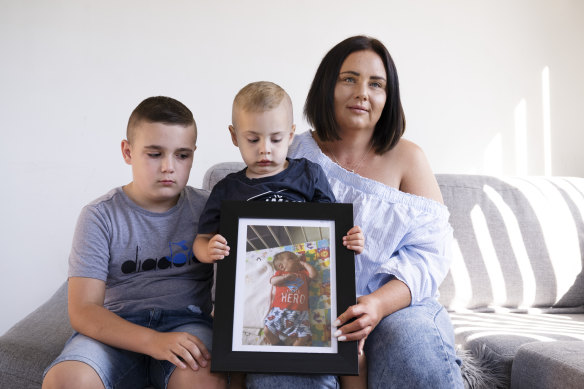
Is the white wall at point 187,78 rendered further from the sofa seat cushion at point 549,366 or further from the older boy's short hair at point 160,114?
the sofa seat cushion at point 549,366

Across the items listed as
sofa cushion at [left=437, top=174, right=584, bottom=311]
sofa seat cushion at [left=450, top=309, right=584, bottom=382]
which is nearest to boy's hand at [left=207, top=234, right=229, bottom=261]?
sofa seat cushion at [left=450, top=309, right=584, bottom=382]

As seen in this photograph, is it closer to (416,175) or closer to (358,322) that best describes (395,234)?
(416,175)

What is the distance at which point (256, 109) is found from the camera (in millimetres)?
1375

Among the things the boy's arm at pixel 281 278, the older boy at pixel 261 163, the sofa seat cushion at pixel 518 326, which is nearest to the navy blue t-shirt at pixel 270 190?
the older boy at pixel 261 163

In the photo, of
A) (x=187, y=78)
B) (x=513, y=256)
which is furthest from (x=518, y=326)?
(x=187, y=78)

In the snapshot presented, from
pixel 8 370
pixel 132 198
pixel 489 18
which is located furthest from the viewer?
pixel 489 18

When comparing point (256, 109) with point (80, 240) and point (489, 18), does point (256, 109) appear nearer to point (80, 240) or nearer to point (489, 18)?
point (80, 240)

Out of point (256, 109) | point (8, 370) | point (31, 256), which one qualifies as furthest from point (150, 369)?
point (31, 256)

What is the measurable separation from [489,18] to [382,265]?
75.2 inches

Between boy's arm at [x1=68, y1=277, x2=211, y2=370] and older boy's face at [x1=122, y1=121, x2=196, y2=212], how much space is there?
0.28 m

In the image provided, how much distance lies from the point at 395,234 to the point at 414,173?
247 millimetres

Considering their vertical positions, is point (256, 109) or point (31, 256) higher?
point (256, 109)

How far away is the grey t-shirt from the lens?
1408 mm

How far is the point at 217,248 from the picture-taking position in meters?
1.28
